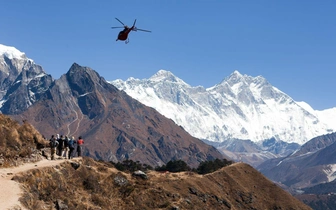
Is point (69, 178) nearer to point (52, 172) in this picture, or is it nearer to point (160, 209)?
point (52, 172)

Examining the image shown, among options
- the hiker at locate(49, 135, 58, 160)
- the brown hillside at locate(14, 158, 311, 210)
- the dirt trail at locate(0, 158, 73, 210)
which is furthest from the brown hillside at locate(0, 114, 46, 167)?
the brown hillside at locate(14, 158, 311, 210)

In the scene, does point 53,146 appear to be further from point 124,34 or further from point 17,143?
point 124,34

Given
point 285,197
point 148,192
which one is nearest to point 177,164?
point 285,197

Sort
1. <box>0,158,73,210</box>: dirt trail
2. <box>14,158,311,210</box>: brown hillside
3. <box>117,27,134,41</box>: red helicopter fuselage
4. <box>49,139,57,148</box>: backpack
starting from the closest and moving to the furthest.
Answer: <box>0,158,73,210</box>: dirt trail < <box>14,158,311,210</box>: brown hillside < <box>49,139,57,148</box>: backpack < <box>117,27,134,41</box>: red helicopter fuselage

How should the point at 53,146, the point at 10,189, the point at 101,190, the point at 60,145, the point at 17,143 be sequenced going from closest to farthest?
the point at 10,189
the point at 17,143
the point at 101,190
the point at 53,146
the point at 60,145

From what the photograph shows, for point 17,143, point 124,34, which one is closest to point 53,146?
point 17,143

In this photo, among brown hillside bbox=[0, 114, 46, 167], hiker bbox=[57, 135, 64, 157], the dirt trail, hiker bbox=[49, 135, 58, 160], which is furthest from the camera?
hiker bbox=[57, 135, 64, 157]

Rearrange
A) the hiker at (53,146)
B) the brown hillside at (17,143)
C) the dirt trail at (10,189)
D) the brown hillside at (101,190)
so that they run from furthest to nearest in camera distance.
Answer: the hiker at (53,146)
the brown hillside at (17,143)
the brown hillside at (101,190)
the dirt trail at (10,189)

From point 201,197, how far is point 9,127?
43942 millimetres

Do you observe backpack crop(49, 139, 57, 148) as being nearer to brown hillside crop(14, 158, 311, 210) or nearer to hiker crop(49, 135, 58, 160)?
hiker crop(49, 135, 58, 160)

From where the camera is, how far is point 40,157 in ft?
157

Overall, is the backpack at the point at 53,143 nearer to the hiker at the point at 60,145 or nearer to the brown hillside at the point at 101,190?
the hiker at the point at 60,145

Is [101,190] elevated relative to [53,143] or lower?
lower

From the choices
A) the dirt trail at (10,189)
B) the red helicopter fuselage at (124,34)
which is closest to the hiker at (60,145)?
the dirt trail at (10,189)
